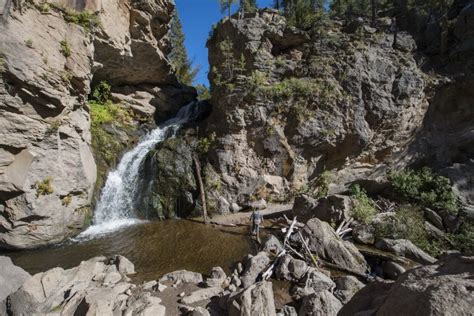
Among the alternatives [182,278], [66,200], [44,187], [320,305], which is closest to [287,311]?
[320,305]

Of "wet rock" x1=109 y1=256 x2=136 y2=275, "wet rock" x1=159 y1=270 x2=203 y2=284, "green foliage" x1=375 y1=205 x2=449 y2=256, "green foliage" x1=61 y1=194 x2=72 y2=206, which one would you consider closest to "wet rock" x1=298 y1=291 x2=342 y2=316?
"wet rock" x1=159 y1=270 x2=203 y2=284

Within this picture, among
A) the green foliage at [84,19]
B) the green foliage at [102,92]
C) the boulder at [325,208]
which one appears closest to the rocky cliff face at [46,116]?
the green foliage at [84,19]

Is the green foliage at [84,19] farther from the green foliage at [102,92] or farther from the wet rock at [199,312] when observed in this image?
the wet rock at [199,312]

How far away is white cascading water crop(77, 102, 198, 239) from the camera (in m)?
15.2

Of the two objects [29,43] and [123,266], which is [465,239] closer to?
[123,266]

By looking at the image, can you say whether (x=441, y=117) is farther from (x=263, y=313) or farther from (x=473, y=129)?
(x=263, y=313)

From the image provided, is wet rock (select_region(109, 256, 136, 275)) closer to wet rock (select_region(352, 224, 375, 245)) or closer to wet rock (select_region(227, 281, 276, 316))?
wet rock (select_region(227, 281, 276, 316))

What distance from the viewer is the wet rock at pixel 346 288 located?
25.2 ft

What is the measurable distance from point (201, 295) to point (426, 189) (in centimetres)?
1451

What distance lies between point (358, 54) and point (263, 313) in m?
20.7

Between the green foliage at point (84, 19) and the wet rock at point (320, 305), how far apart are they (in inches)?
625

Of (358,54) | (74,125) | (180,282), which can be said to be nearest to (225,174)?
(74,125)

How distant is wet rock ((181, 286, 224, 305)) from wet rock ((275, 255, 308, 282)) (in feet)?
7.06

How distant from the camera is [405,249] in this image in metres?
11.2
